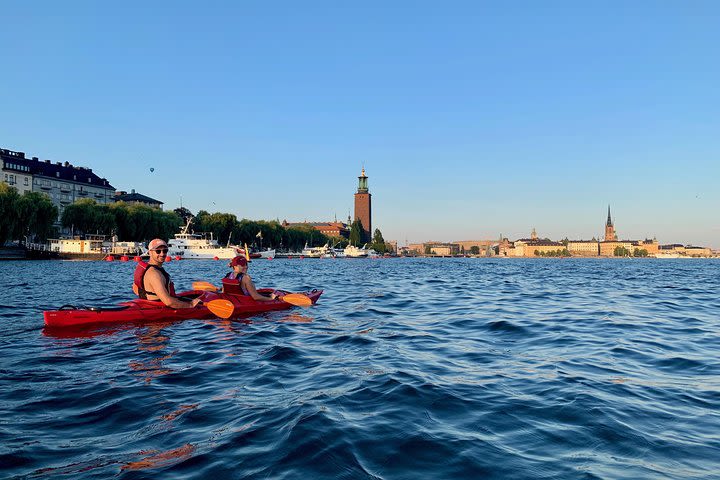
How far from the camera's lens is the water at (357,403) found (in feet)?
15.2

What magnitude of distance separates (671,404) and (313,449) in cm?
488

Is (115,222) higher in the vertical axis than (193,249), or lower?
higher

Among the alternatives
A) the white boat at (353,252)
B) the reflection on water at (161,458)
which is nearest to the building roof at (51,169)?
the white boat at (353,252)

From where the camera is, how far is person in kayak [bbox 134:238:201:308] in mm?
12539

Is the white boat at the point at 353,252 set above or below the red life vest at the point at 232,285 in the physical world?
below

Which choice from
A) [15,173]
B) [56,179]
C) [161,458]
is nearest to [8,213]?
[15,173]

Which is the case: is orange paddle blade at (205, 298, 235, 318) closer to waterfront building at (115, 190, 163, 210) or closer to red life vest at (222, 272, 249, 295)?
red life vest at (222, 272, 249, 295)

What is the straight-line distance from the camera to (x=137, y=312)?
1286 cm

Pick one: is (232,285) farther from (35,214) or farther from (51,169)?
(51,169)

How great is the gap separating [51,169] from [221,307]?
10592cm

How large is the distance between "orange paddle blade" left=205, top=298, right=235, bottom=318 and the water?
1.08 metres

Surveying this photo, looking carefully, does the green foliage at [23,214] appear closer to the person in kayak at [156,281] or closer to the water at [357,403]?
the water at [357,403]

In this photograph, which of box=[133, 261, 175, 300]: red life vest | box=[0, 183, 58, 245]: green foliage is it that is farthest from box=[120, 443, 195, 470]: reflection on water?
box=[0, 183, 58, 245]: green foliage

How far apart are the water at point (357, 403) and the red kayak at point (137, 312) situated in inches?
13.3
